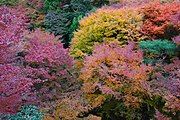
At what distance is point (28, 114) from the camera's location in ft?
33.3

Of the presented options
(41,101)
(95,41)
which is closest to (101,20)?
(95,41)

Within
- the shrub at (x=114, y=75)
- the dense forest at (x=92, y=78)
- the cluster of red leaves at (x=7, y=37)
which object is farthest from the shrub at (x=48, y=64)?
the cluster of red leaves at (x=7, y=37)

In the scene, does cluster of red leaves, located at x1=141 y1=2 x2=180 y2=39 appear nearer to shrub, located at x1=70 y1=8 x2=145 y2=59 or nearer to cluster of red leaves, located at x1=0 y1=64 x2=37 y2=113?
shrub, located at x1=70 y1=8 x2=145 y2=59

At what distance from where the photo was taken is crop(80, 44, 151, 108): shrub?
10.0m

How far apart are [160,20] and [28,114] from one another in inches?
211

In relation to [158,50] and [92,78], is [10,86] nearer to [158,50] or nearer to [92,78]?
[92,78]

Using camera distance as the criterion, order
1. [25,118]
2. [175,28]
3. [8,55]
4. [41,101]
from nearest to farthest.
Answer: [8,55]
[25,118]
[41,101]
[175,28]

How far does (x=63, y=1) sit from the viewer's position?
→ 18.8 m

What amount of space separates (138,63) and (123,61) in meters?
0.43

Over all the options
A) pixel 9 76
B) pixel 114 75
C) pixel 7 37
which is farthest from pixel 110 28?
pixel 7 37

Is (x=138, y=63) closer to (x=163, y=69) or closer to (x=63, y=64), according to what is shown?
(x=163, y=69)


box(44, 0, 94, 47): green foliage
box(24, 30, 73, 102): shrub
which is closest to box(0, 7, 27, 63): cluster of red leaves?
box(24, 30, 73, 102): shrub

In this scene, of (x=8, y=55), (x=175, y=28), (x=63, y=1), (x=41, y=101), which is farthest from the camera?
(x=63, y=1)

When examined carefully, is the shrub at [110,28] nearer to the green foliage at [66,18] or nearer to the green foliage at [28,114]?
the green foliage at [28,114]
